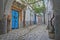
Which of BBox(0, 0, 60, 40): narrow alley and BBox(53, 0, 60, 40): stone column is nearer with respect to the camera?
BBox(53, 0, 60, 40): stone column

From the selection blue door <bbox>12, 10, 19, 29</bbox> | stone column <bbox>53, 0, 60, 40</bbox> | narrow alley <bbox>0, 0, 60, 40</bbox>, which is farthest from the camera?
blue door <bbox>12, 10, 19, 29</bbox>

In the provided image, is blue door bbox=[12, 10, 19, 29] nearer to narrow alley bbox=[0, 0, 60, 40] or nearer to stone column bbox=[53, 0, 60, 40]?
narrow alley bbox=[0, 0, 60, 40]

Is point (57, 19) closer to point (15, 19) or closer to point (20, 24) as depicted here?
point (15, 19)

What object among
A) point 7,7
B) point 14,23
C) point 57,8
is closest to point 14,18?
point 14,23

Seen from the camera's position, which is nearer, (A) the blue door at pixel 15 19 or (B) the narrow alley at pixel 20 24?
(B) the narrow alley at pixel 20 24

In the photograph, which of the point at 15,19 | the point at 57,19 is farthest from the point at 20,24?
the point at 57,19

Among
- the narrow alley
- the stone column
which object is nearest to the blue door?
the narrow alley

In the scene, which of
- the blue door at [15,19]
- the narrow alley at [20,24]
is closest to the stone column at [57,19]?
the narrow alley at [20,24]

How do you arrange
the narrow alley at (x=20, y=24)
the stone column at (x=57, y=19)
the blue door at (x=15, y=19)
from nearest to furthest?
the stone column at (x=57, y=19)
the narrow alley at (x=20, y=24)
the blue door at (x=15, y=19)

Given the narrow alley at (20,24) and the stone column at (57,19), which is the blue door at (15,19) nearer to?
the narrow alley at (20,24)

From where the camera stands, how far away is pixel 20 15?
18.7 metres

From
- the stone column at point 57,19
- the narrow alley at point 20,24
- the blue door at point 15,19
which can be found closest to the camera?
the stone column at point 57,19

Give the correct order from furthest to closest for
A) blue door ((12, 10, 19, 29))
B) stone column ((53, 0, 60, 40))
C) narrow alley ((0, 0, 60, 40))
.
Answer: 1. blue door ((12, 10, 19, 29))
2. narrow alley ((0, 0, 60, 40))
3. stone column ((53, 0, 60, 40))

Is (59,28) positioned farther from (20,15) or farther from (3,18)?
(20,15)
